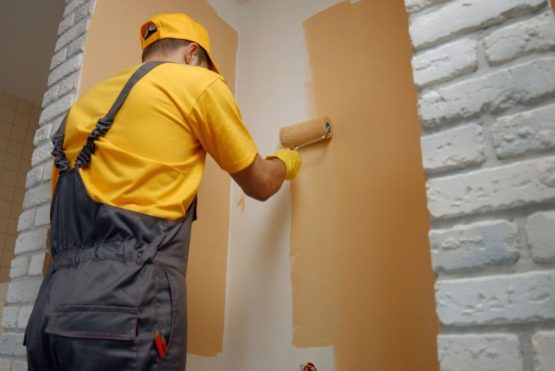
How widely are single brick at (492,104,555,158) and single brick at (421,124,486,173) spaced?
26mm

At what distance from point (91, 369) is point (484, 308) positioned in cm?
69

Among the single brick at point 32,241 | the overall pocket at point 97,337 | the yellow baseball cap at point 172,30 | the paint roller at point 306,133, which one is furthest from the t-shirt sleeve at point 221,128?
the single brick at point 32,241

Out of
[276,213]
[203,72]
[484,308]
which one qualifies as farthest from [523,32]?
[276,213]

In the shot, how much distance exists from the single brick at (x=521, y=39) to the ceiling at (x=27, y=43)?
2.40 metres

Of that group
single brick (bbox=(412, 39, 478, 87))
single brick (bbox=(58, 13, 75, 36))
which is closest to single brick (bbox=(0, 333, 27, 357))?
single brick (bbox=(58, 13, 75, 36))

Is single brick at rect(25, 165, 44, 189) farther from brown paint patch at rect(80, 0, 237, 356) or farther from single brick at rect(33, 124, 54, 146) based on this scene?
brown paint patch at rect(80, 0, 237, 356)

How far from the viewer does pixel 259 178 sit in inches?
47.4

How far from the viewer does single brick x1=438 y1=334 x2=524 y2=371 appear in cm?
61

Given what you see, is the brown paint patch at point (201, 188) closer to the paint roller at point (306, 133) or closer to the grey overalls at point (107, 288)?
Result: the paint roller at point (306, 133)

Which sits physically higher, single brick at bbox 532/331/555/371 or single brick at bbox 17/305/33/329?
single brick at bbox 17/305/33/329

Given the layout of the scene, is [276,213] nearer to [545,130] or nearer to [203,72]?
[203,72]

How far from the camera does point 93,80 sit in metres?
1.48

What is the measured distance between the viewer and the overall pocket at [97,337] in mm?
844

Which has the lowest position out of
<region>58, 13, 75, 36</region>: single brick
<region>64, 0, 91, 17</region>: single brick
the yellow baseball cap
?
the yellow baseball cap
